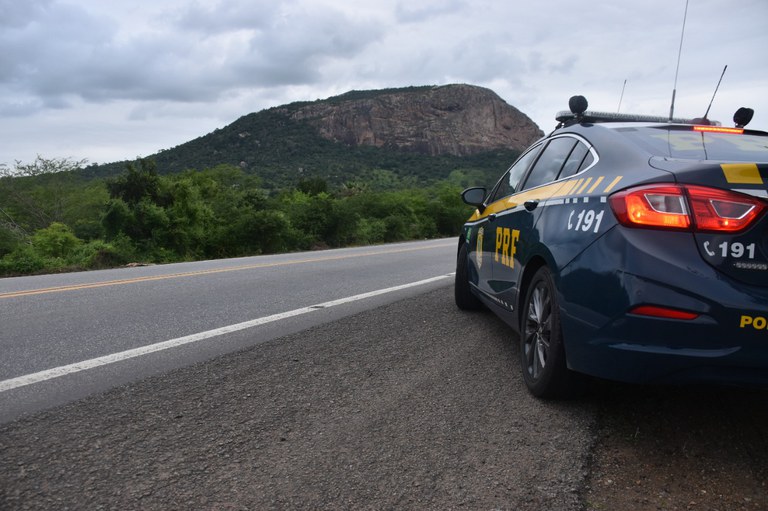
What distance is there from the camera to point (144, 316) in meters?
5.87

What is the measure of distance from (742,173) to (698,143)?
25.8 inches

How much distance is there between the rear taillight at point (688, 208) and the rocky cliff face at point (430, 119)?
128719 millimetres

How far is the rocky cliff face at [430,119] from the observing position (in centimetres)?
14475

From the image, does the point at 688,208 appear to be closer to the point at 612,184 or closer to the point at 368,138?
the point at 612,184

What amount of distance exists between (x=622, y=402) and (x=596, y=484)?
41.2 inches

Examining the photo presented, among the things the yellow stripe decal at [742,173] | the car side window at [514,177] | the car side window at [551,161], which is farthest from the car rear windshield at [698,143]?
the car side window at [514,177]

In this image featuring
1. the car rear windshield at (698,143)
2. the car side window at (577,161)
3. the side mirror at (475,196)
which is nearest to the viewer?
the car rear windshield at (698,143)

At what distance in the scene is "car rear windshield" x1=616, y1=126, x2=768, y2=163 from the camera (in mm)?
2883

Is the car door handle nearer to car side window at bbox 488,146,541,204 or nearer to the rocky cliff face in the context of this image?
car side window at bbox 488,146,541,204

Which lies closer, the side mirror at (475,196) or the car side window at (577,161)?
the car side window at (577,161)

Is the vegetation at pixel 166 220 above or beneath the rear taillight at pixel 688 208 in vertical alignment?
beneath

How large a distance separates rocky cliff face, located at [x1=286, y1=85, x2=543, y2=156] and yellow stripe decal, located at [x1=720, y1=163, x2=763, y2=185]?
423 feet

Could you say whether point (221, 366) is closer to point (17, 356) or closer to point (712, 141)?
point (17, 356)

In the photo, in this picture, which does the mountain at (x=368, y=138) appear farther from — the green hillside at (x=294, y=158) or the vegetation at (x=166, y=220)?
the vegetation at (x=166, y=220)
